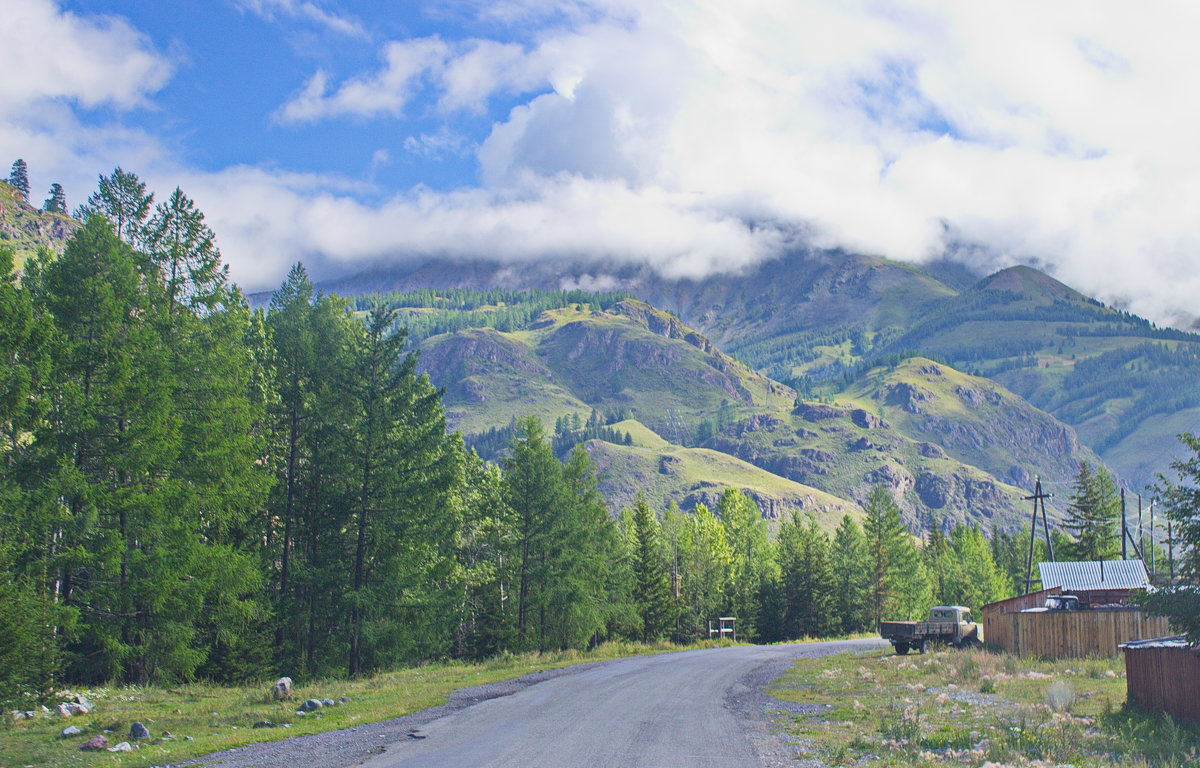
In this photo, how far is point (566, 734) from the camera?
65.4ft

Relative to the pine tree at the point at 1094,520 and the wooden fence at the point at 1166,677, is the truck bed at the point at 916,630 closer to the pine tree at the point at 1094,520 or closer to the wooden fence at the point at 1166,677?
the pine tree at the point at 1094,520

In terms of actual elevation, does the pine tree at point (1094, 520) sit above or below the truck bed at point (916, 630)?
above

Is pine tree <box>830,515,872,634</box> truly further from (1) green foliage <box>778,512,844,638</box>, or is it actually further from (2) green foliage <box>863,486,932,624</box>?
(1) green foliage <box>778,512,844,638</box>

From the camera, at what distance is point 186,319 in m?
30.9

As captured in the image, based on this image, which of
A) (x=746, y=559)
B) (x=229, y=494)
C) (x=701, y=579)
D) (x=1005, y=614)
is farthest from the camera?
(x=746, y=559)

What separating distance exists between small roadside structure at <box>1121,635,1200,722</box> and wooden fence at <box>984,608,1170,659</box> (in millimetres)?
16930

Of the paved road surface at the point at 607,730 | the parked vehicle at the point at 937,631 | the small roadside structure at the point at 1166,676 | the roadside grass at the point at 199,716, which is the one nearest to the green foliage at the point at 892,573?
the parked vehicle at the point at 937,631

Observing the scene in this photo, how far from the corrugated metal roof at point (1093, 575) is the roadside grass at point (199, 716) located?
112 feet

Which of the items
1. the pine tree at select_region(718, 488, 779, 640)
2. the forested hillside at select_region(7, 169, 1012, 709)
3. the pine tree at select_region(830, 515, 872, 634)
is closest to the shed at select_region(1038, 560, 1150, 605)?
the forested hillside at select_region(7, 169, 1012, 709)

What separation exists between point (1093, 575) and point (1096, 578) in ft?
1.17

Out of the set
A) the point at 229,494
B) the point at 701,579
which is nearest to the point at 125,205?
the point at 229,494

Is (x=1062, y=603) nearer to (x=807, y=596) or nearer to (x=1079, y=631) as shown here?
(x=1079, y=631)

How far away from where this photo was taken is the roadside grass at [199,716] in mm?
17047

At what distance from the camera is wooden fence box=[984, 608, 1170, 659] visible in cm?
3903
